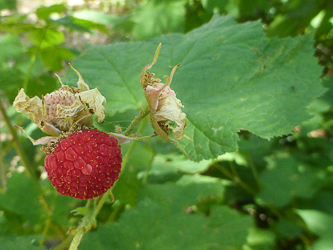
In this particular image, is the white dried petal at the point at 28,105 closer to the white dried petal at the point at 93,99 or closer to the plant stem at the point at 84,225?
the white dried petal at the point at 93,99

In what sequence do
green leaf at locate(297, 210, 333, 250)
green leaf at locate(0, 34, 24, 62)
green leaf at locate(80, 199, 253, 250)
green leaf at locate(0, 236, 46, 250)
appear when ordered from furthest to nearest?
green leaf at locate(0, 34, 24, 62) < green leaf at locate(297, 210, 333, 250) < green leaf at locate(80, 199, 253, 250) < green leaf at locate(0, 236, 46, 250)

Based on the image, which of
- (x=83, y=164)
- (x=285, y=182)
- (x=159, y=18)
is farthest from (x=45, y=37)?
(x=285, y=182)

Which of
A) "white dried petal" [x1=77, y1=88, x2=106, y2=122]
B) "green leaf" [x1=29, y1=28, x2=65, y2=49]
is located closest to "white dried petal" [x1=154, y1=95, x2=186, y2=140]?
"white dried petal" [x1=77, y1=88, x2=106, y2=122]

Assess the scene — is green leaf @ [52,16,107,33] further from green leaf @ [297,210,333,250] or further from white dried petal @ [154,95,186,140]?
green leaf @ [297,210,333,250]

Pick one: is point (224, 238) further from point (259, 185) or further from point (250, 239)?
point (259, 185)

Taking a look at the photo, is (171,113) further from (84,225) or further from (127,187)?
(127,187)

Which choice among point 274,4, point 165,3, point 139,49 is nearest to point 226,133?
point 139,49
